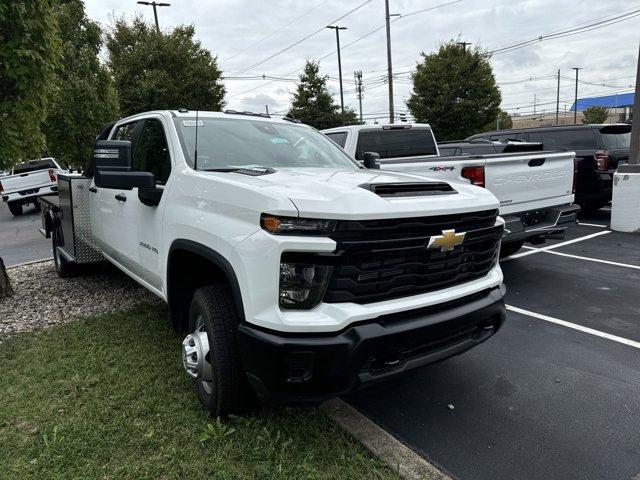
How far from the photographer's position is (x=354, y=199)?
7.87 ft

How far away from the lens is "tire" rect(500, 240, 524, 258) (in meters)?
6.13

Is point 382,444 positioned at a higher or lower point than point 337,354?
lower

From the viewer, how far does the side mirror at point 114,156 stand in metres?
3.32

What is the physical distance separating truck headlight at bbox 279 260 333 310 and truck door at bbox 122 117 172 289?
151 cm

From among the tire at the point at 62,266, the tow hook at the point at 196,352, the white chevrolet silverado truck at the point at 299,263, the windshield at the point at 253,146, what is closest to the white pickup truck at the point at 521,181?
the windshield at the point at 253,146

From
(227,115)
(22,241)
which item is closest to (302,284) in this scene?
(227,115)

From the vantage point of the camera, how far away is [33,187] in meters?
16.7

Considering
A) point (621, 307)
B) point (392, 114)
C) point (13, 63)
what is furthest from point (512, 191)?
point (392, 114)

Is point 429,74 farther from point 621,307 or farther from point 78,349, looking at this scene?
Result: point 78,349

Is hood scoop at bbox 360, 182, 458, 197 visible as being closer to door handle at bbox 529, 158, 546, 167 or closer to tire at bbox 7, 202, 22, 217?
door handle at bbox 529, 158, 546, 167

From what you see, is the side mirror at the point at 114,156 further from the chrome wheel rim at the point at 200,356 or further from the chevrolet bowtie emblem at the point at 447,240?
the chevrolet bowtie emblem at the point at 447,240

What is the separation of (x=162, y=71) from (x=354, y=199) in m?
22.3

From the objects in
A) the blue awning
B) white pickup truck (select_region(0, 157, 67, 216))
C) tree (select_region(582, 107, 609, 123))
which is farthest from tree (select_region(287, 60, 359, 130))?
the blue awning

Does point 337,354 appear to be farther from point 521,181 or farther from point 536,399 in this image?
point 521,181
